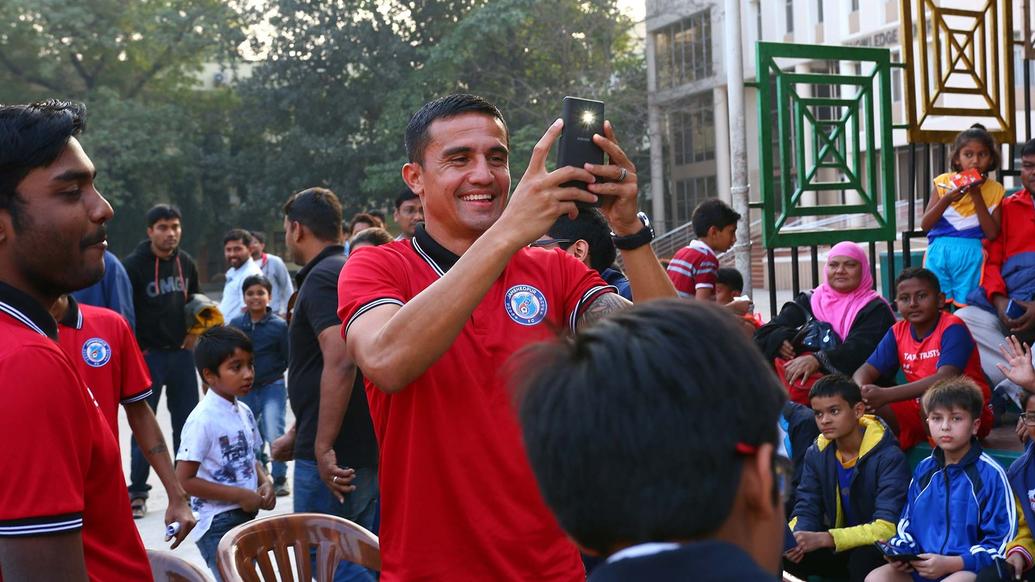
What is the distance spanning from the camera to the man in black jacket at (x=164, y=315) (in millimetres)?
7320

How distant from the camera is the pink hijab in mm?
5766

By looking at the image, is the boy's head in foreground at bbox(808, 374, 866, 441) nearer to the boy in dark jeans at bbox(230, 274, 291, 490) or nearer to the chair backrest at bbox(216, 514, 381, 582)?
the chair backrest at bbox(216, 514, 381, 582)

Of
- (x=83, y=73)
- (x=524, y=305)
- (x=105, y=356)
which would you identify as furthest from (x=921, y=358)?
(x=83, y=73)

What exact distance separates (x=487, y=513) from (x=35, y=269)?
96cm

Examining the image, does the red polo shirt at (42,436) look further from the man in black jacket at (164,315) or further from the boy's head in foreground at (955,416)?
the man in black jacket at (164,315)

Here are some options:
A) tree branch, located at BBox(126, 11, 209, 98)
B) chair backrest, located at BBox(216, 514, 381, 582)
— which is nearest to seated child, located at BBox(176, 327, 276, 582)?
chair backrest, located at BBox(216, 514, 381, 582)

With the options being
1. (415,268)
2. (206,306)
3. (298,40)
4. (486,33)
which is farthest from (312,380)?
(298,40)

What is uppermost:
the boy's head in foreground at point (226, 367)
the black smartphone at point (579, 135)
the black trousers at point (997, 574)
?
the black smartphone at point (579, 135)

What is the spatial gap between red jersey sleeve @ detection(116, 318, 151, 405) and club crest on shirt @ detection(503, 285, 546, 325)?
2.12m

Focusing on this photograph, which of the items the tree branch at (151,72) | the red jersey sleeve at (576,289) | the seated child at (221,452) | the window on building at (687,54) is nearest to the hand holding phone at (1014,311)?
the seated child at (221,452)

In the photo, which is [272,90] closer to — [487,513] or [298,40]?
[298,40]

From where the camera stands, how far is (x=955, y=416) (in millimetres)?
4352

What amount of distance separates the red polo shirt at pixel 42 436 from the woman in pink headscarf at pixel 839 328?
14.2 ft

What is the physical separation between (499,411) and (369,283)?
1.24ft
